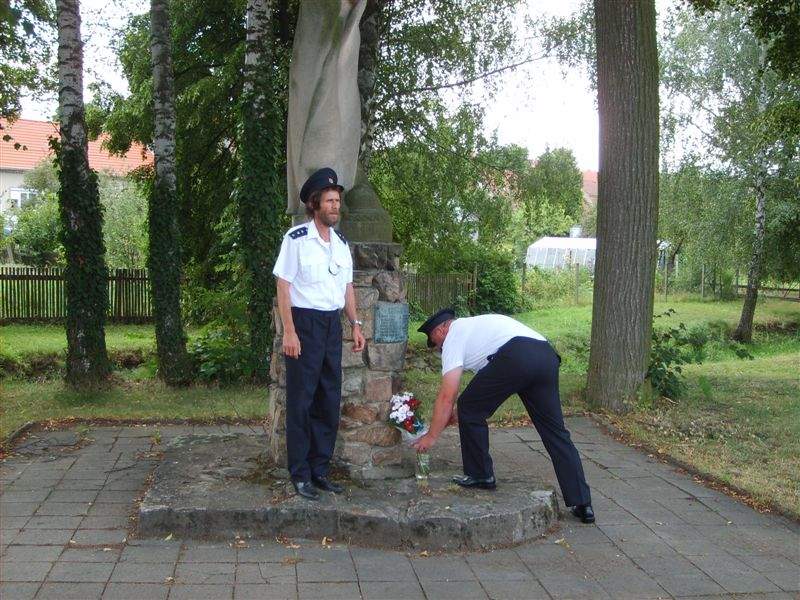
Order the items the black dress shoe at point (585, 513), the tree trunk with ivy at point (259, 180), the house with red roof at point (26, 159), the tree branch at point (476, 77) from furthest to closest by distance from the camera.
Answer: the house with red roof at point (26, 159) < the tree branch at point (476, 77) < the tree trunk with ivy at point (259, 180) < the black dress shoe at point (585, 513)

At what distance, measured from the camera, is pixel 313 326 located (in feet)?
16.7

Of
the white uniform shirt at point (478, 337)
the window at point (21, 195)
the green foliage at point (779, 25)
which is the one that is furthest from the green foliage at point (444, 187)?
the window at point (21, 195)

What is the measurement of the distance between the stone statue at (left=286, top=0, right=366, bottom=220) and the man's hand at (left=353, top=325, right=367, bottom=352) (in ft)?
3.36

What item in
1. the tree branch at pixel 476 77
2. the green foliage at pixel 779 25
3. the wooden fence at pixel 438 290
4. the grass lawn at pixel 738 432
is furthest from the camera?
the wooden fence at pixel 438 290

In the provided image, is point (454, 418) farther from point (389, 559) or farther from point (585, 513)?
point (389, 559)

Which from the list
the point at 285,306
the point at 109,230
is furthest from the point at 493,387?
the point at 109,230

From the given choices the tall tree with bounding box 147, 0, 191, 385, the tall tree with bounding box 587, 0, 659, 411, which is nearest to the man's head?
the tall tree with bounding box 587, 0, 659, 411

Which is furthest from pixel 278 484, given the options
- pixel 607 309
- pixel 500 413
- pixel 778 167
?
pixel 778 167

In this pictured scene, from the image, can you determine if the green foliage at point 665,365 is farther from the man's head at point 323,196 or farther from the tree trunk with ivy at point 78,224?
the tree trunk with ivy at point 78,224

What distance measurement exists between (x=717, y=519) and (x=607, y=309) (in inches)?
158

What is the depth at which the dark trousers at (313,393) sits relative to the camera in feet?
16.8

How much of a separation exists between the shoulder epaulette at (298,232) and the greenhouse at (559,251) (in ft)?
119

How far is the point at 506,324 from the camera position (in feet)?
17.3

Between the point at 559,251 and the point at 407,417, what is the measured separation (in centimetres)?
3914
